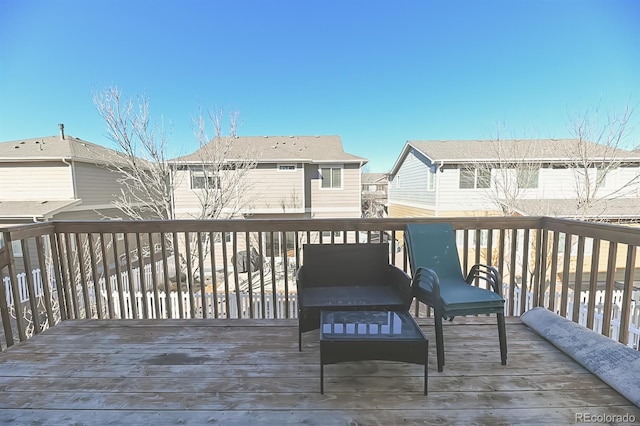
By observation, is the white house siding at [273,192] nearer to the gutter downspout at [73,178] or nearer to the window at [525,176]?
the gutter downspout at [73,178]

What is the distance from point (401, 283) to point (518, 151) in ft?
27.6

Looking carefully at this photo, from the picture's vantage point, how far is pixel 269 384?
66.8 inches

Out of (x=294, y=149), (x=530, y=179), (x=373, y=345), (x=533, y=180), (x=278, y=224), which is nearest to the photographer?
(x=373, y=345)

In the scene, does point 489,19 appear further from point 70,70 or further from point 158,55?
point 70,70

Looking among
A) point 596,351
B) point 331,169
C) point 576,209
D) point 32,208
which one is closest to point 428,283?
point 596,351

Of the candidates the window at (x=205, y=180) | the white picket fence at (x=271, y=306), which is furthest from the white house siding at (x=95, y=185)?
the white picket fence at (x=271, y=306)

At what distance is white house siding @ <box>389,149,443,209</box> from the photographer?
1070cm

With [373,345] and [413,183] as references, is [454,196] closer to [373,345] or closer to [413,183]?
[413,183]

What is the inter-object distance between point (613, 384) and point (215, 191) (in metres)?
8.42

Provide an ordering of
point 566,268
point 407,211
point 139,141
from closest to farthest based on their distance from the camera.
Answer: point 566,268, point 139,141, point 407,211

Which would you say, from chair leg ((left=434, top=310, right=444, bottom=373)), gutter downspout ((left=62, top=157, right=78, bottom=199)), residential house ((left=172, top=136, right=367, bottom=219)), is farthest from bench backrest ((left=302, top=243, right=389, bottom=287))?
gutter downspout ((left=62, top=157, right=78, bottom=199))

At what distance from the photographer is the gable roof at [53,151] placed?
8.75 m

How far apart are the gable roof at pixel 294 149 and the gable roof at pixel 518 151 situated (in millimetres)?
2956

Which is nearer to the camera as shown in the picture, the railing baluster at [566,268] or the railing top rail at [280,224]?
the railing baluster at [566,268]
